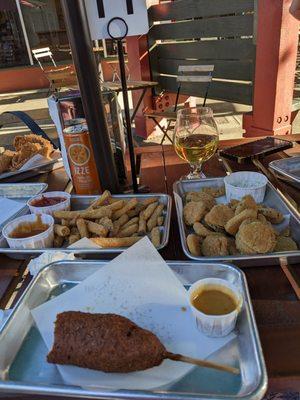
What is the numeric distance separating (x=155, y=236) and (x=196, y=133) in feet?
1.62

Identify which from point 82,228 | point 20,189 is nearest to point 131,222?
point 82,228

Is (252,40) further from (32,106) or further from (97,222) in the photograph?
(32,106)

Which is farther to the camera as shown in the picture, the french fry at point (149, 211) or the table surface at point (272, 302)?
the french fry at point (149, 211)

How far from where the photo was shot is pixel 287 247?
0.80 meters

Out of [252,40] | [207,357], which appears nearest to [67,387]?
[207,357]

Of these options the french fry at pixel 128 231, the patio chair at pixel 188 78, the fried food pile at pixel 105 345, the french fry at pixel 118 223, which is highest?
the fried food pile at pixel 105 345

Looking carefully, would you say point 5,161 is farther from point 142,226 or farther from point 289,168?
point 289,168

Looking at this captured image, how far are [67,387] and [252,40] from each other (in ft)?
12.2

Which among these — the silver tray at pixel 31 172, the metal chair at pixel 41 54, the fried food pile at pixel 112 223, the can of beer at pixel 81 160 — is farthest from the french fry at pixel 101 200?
the metal chair at pixel 41 54

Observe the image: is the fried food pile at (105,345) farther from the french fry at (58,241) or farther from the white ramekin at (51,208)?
the white ramekin at (51,208)

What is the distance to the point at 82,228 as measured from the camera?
92 centimetres

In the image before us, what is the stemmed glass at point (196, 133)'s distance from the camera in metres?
1.19

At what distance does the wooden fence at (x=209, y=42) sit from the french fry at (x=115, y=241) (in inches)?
130

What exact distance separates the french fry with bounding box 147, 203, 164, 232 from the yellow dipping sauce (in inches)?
12.6
